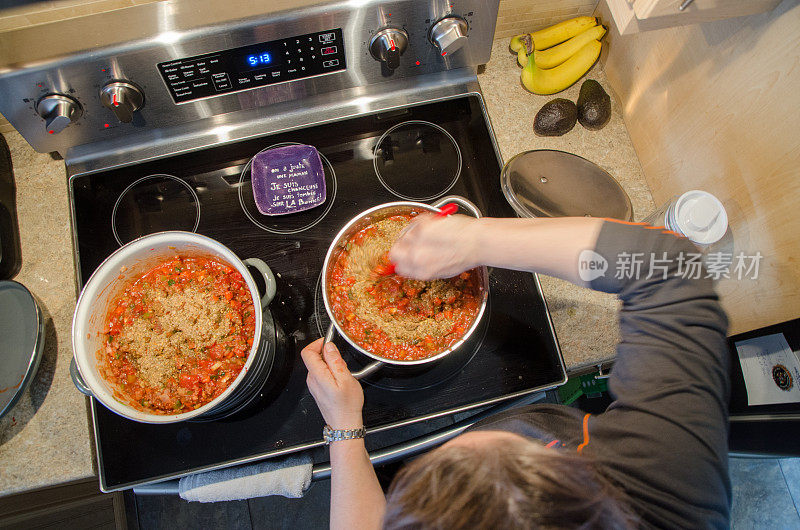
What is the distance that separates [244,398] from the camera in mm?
1041

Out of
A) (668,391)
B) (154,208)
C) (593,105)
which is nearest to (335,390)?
(668,391)

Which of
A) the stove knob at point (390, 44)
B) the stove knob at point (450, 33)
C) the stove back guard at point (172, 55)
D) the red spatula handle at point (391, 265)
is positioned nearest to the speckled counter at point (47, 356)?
the stove back guard at point (172, 55)

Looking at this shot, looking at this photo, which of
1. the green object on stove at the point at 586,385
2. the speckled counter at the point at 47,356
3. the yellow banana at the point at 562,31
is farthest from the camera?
the green object on stove at the point at 586,385

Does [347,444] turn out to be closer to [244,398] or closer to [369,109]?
[244,398]

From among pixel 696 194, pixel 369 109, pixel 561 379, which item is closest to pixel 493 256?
pixel 561 379

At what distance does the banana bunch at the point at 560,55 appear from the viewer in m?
1.26

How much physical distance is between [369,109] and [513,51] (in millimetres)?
460

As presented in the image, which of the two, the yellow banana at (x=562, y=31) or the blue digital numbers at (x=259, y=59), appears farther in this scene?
the yellow banana at (x=562, y=31)

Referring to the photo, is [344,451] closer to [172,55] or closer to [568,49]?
[172,55]

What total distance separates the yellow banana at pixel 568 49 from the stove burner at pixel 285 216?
65 centimetres

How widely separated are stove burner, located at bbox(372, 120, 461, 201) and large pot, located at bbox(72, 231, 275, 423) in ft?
1.38

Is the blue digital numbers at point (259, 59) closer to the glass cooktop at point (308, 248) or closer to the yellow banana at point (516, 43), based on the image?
the glass cooktop at point (308, 248)

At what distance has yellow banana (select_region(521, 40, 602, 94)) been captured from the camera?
1.26 m

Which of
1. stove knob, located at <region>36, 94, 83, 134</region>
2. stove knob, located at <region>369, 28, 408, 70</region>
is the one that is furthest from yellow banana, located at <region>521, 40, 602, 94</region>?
stove knob, located at <region>36, 94, 83, 134</region>
